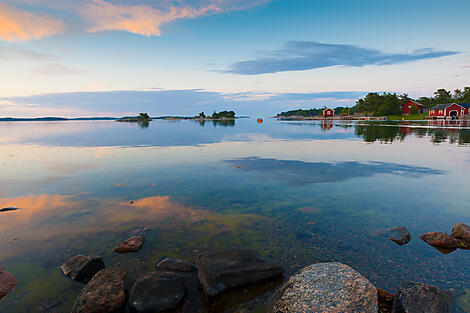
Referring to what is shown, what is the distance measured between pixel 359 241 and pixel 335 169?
1341 cm

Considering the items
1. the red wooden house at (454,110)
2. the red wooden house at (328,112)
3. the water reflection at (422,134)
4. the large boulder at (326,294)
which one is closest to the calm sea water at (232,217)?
the large boulder at (326,294)

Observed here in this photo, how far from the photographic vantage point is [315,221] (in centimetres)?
1160

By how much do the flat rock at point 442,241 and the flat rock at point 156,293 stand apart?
9.62 metres

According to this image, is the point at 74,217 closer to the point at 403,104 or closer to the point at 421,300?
the point at 421,300

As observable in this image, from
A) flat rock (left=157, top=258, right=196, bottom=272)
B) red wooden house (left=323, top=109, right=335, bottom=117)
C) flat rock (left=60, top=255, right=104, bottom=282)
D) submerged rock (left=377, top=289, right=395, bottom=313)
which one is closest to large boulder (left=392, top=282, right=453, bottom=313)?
submerged rock (left=377, top=289, right=395, bottom=313)

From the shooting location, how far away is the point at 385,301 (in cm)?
668

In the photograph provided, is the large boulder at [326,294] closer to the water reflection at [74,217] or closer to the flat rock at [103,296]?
the flat rock at [103,296]

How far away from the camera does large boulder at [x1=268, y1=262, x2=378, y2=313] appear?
570 centimetres

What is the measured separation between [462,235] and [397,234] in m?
2.42

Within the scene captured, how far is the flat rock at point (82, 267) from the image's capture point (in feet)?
25.5

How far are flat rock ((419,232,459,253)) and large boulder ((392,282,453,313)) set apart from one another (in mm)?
3662

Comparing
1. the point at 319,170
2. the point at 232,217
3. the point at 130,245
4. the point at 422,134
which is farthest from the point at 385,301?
the point at 422,134

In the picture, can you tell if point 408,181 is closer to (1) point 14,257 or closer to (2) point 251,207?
(2) point 251,207

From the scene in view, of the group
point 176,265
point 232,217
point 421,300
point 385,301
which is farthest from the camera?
point 232,217
